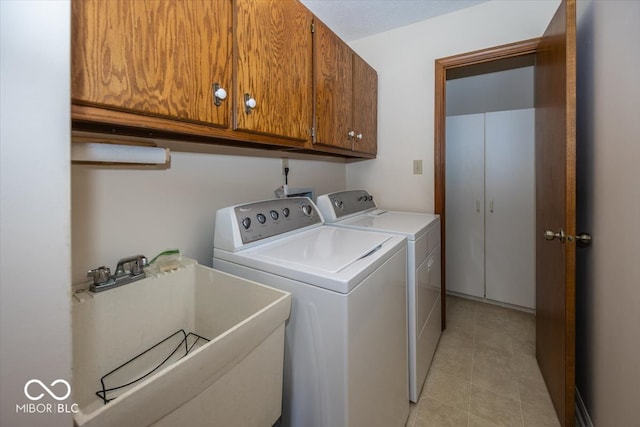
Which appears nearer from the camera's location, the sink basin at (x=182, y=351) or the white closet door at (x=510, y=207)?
the sink basin at (x=182, y=351)

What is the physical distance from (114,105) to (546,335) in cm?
230

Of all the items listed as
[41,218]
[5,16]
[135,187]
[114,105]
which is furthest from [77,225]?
[5,16]

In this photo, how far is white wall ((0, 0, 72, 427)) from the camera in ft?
1.31

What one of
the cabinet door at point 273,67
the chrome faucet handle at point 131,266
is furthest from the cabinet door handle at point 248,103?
the chrome faucet handle at point 131,266

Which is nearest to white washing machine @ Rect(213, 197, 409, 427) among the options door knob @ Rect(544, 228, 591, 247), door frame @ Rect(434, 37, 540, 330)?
door knob @ Rect(544, 228, 591, 247)

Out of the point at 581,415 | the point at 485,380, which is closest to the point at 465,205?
the point at 485,380

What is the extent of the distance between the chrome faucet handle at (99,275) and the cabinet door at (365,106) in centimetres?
152

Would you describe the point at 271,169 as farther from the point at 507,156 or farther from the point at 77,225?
the point at 507,156

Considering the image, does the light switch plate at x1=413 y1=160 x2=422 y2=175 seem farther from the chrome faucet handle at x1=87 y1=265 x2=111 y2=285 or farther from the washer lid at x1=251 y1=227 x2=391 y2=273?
the chrome faucet handle at x1=87 y1=265 x2=111 y2=285

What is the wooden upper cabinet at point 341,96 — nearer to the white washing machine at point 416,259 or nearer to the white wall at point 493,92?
the white washing machine at point 416,259

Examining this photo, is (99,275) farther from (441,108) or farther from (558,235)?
(441,108)

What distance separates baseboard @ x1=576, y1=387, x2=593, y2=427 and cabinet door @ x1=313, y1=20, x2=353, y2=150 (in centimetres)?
183

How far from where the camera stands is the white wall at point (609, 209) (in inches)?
37.6

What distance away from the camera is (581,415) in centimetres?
139
